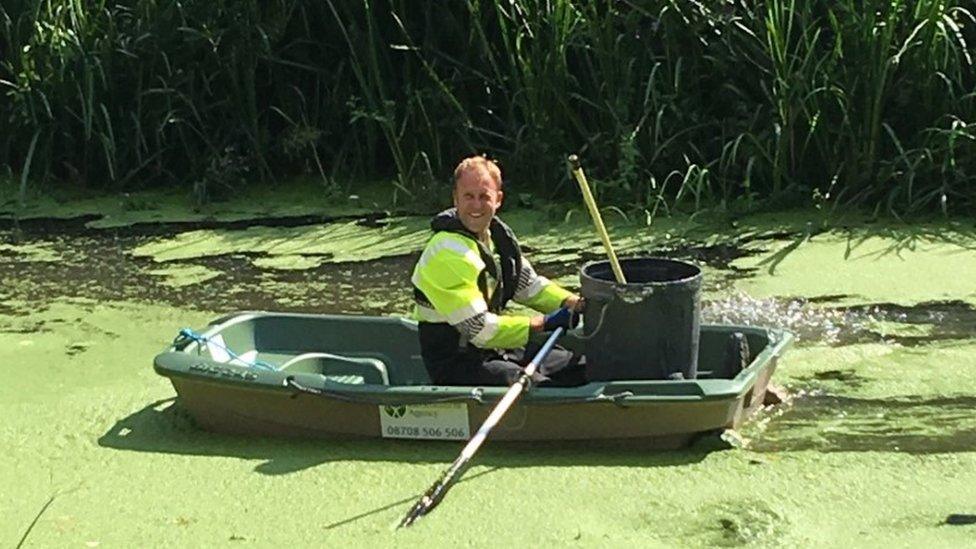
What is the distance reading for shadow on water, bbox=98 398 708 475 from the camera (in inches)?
142

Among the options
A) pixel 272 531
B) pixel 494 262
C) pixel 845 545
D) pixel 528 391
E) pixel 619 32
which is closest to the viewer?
pixel 845 545

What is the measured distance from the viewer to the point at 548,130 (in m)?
6.27

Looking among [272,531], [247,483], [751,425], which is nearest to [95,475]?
[247,483]

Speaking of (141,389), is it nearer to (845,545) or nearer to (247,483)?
(247,483)

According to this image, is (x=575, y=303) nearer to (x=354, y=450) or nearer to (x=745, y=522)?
(x=354, y=450)

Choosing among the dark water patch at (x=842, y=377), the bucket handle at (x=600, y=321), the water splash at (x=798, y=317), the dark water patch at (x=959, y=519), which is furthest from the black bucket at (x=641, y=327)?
the water splash at (x=798, y=317)

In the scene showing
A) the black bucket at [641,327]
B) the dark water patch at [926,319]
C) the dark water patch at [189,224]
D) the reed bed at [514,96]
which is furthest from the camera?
the dark water patch at [189,224]

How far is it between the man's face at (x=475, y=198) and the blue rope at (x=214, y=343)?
588 millimetres

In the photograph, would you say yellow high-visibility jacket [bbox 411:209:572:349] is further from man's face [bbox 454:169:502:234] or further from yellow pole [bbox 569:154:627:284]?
yellow pole [bbox 569:154:627:284]

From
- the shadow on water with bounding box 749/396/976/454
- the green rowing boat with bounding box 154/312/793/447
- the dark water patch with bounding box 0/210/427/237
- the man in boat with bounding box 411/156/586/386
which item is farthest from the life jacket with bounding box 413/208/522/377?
the dark water patch with bounding box 0/210/427/237

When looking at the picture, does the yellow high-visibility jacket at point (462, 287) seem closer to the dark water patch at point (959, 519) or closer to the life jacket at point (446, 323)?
the life jacket at point (446, 323)

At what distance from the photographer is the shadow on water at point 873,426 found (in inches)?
144

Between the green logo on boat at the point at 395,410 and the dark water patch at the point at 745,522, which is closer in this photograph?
the dark water patch at the point at 745,522

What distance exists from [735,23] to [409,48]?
1340 mm
